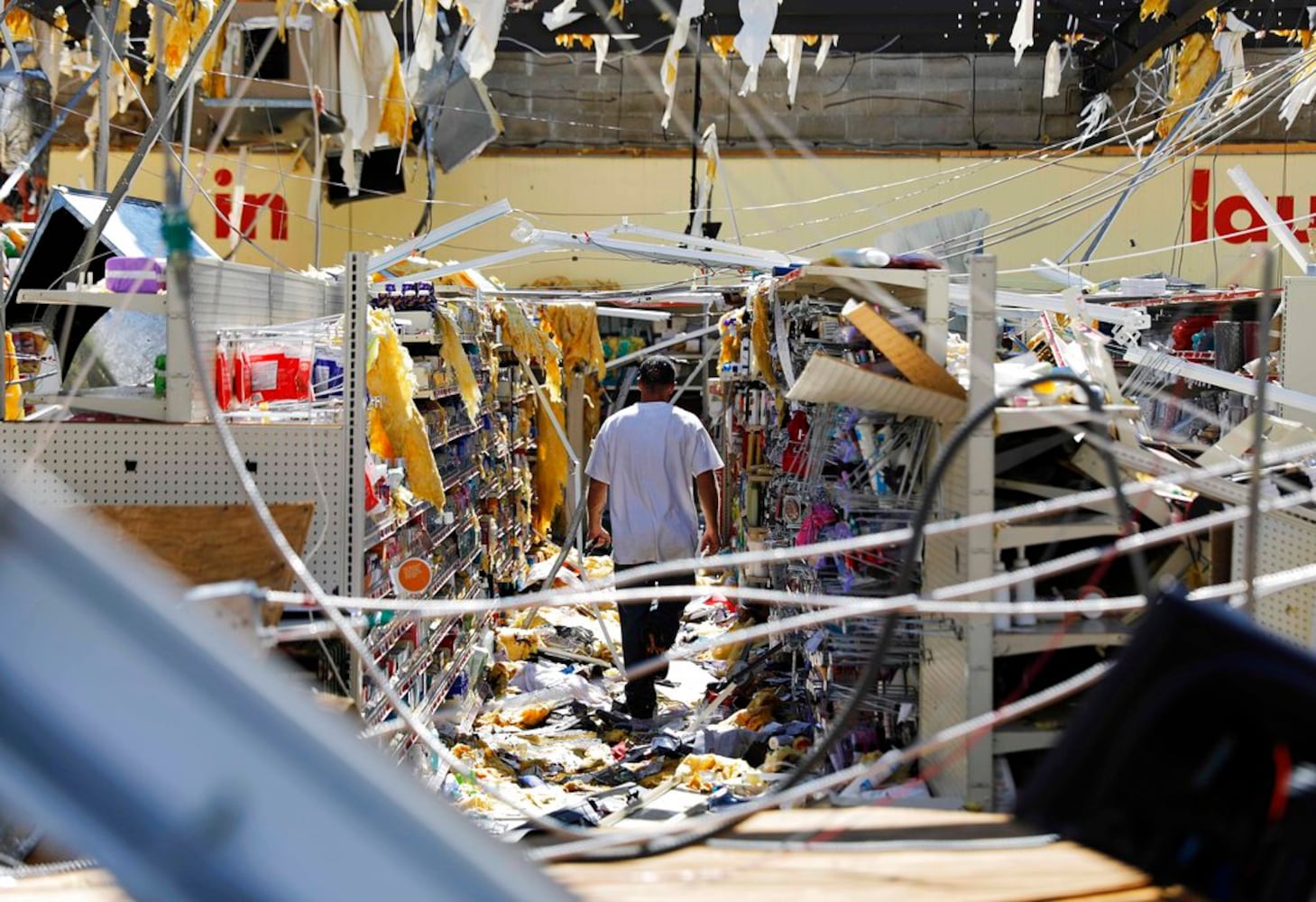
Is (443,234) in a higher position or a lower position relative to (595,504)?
higher

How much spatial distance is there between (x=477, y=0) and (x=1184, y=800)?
634cm

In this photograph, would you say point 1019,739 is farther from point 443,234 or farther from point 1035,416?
point 443,234

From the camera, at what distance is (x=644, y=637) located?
22.9 feet

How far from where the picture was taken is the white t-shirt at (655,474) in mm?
7047

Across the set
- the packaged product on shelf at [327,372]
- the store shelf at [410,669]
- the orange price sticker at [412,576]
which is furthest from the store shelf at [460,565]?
the packaged product on shelf at [327,372]

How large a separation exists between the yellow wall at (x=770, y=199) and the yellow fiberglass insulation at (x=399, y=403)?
11380 millimetres

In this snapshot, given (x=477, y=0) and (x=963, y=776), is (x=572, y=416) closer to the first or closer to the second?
(x=477, y=0)

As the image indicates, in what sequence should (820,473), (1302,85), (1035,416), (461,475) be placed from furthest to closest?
(461,475) → (1302,85) → (820,473) → (1035,416)

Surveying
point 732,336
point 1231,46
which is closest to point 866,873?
point 732,336

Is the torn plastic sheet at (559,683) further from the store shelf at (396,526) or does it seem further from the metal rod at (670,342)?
the metal rod at (670,342)

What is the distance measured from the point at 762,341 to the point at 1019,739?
11.4 ft

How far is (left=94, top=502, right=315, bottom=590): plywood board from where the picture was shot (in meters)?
3.74

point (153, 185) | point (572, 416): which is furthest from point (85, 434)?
point (153, 185)

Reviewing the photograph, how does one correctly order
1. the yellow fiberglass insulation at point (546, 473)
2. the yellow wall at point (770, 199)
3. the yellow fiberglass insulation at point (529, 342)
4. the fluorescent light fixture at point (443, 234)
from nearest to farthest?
the fluorescent light fixture at point (443, 234) < the yellow fiberglass insulation at point (529, 342) < the yellow fiberglass insulation at point (546, 473) < the yellow wall at point (770, 199)
